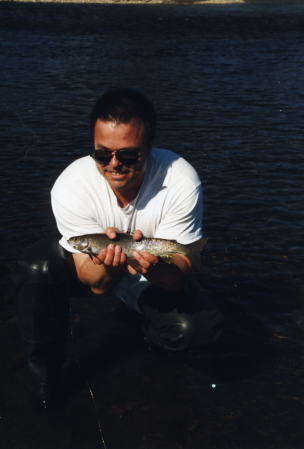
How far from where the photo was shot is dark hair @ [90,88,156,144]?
4895 millimetres

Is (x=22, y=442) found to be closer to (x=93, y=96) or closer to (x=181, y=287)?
(x=181, y=287)

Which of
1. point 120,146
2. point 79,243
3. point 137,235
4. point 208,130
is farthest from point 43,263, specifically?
point 208,130

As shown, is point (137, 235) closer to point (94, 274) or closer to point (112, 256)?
point (112, 256)

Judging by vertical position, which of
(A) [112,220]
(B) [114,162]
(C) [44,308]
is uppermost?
(B) [114,162]

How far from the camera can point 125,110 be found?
491 centimetres

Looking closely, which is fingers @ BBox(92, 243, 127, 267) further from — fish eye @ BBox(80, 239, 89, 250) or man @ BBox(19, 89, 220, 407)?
fish eye @ BBox(80, 239, 89, 250)

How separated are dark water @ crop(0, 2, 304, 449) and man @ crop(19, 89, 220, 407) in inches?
79.7

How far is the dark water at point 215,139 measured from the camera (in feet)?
27.1

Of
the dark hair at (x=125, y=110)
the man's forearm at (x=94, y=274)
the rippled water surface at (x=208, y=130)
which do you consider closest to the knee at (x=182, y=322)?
the man's forearm at (x=94, y=274)

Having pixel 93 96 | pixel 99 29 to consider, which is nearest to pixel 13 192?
pixel 93 96

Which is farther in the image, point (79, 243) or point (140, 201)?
point (140, 201)

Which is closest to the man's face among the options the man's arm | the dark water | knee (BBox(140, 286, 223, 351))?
the man's arm

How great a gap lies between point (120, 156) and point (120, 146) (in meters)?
0.09

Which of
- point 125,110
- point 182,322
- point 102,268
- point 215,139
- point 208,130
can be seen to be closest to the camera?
point 125,110
